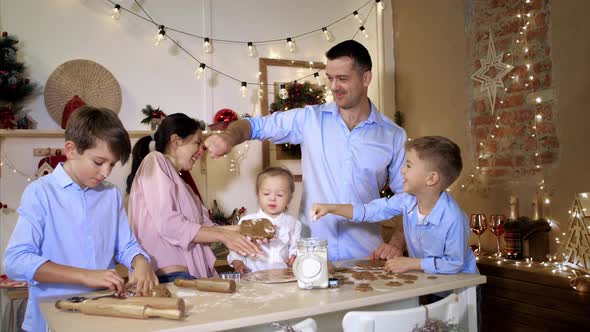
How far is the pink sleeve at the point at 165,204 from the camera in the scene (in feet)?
6.56

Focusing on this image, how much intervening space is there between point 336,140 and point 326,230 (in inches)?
16.6

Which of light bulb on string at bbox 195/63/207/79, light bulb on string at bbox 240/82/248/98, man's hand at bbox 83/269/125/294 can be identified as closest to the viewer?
man's hand at bbox 83/269/125/294

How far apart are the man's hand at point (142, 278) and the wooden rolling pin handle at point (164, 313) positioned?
233 mm

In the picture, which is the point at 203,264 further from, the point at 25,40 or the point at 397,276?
the point at 25,40

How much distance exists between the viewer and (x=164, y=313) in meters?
1.26

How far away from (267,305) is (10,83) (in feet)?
8.82

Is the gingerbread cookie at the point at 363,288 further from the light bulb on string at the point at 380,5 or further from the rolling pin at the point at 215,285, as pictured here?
the light bulb on string at the point at 380,5

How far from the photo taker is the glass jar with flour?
1579 millimetres

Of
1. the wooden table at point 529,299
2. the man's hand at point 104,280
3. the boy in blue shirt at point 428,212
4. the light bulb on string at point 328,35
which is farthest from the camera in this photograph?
the light bulb on string at point 328,35

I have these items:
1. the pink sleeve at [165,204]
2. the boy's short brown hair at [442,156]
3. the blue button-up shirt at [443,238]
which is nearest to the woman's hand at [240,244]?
the pink sleeve at [165,204]

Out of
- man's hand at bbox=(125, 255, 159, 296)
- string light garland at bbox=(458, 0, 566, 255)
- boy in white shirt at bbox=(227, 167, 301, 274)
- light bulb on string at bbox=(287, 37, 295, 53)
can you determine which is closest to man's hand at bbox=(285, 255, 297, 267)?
boy in white shirt at bbox=(227, 167, 301, 274)

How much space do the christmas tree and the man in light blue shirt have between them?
5.85 ft

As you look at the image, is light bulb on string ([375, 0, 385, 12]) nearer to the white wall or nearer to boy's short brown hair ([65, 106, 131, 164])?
the white wall

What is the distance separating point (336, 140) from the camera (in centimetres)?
244
